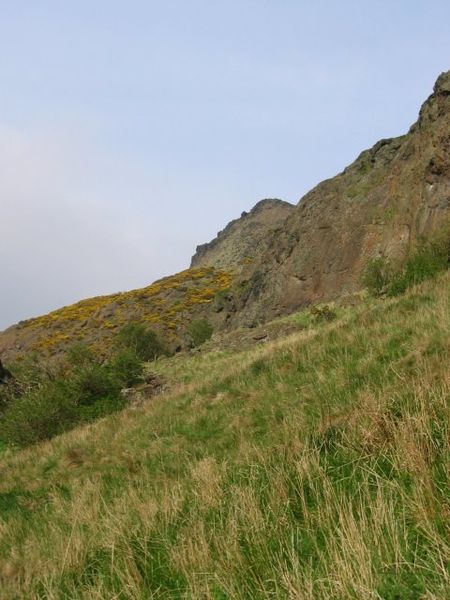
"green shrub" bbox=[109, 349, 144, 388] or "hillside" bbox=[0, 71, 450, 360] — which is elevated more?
"hillside" bbox=[0, 71, 450, 360]

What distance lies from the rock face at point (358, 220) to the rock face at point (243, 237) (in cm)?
3739

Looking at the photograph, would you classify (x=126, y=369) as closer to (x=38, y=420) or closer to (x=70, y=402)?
(x=70, y=402)

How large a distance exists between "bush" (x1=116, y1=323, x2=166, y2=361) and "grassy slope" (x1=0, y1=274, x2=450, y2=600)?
31.1 m

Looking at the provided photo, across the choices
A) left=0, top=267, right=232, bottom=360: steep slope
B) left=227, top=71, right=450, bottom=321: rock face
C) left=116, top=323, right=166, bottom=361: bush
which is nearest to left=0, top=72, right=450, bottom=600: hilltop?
left=227, top=71, right=450, bottom=321: rock face

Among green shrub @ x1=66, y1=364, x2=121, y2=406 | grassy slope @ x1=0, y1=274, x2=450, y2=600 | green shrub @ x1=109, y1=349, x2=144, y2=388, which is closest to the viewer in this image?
grassy slope @ x1=0, y1=274, x2=450, y2=600

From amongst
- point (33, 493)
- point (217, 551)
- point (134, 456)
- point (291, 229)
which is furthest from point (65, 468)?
point (291, 229)

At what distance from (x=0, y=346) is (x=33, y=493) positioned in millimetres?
58892

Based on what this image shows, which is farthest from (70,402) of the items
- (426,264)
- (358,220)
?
(358,220)

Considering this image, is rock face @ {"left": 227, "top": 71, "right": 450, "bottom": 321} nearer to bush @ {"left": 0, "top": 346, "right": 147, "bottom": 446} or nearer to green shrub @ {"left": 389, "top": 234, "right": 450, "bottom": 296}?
green shrub @ {"left": 389, "top": 234, "right": 450, "bottom": 296}

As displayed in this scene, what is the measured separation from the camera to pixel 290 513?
360 centimetres

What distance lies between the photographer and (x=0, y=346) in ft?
209

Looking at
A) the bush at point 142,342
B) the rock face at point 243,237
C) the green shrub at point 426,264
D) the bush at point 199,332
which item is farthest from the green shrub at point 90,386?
the rock face at point 243,237

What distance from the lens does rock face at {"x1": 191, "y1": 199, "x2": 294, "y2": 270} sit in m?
88.0

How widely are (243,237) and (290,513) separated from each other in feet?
310
